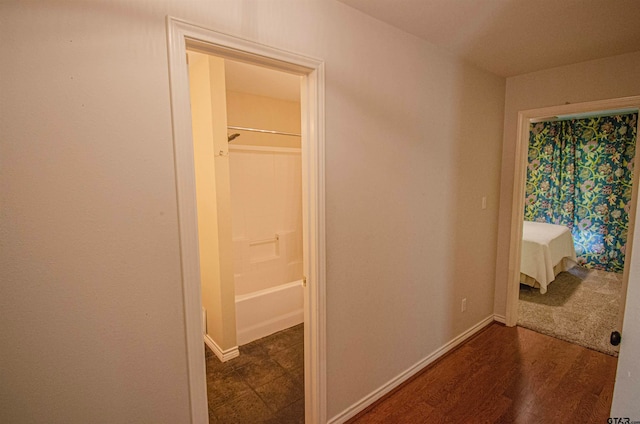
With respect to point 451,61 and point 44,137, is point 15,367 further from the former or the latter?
point 451,61

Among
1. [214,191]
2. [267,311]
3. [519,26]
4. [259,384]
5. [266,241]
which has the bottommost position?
[259,384]

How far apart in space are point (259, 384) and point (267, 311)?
771 mm

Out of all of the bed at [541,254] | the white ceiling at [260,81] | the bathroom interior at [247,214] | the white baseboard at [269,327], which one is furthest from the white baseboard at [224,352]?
the bed at [541,254]

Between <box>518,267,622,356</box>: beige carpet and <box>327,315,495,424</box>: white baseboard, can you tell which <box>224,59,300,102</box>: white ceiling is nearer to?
<box>327,315,495,424</box>: white baseboard

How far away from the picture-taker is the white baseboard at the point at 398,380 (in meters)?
1.87

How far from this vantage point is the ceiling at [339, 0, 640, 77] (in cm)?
163

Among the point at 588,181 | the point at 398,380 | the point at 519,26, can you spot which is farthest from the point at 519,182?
the point at 588,181

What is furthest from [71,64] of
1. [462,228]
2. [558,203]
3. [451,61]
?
[558,203]

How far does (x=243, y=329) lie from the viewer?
2.79 metres

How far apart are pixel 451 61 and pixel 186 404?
2.72m

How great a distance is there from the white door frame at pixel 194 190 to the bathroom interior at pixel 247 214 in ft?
1.85

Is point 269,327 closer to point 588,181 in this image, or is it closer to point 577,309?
point 577,309

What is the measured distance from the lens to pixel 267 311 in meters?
2.93

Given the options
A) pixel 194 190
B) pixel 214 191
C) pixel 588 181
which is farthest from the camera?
pixel 588 181
